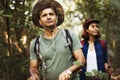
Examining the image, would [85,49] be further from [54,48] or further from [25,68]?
[25,68]

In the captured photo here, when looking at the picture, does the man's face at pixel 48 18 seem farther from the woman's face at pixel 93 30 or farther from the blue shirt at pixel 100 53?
the woman's face at pixel 93 30

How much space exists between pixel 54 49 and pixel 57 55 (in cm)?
8

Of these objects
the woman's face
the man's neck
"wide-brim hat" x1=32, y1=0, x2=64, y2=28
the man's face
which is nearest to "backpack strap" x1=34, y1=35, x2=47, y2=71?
the man's neck

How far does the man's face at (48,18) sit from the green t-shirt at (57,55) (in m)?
0.16

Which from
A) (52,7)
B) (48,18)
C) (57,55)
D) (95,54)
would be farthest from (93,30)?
(57,55)

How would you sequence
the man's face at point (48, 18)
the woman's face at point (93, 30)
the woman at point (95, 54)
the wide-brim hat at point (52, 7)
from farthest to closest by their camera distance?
1. the woman's face at point (93, 30)
2. the woman at point (95, 54)
3. the wide-brim hat at point (52, 7)
4. the man's face at point (48, 18)

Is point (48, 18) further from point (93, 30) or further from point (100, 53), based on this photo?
point (93, 30)

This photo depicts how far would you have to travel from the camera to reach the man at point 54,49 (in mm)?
4293

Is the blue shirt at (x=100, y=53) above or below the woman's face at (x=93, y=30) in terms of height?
below

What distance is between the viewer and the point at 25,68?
9094 millimetres

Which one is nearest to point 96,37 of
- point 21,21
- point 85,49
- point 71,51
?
point 85,49

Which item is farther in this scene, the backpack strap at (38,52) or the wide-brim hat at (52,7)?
the wide-brim hat at (52,7)

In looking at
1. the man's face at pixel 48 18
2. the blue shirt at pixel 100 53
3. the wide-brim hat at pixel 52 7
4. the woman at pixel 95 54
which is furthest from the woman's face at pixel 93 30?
the man's face at pixel 48 18

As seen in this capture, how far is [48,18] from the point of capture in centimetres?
442
